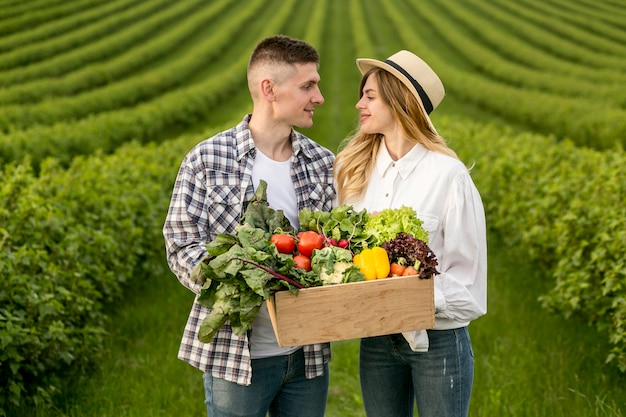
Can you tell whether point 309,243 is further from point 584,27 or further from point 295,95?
point 584,27

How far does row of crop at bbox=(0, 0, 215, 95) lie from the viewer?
866 inches

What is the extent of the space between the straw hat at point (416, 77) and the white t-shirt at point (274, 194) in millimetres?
580

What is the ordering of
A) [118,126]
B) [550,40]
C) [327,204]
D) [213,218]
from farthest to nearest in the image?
[550,40]
[118,126]
[327,204]
[213,218]

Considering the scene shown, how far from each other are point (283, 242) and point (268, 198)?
426 millimetres

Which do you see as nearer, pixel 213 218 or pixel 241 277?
pixel 241 277

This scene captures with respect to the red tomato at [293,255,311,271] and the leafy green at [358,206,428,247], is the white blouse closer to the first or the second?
the leafy green at [358,206,428,247]

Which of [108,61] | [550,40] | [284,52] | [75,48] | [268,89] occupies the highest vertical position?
[75,48]

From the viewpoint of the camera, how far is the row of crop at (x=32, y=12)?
2137 cm

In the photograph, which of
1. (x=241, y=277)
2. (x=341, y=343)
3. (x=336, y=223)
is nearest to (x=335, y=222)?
(x=336, y=223)

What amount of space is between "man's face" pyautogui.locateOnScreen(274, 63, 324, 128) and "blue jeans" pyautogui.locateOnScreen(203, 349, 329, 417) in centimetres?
97

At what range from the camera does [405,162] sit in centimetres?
301

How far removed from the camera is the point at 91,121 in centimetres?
1959

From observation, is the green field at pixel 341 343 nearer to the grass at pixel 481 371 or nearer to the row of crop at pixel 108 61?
the grass at pixel 481 371

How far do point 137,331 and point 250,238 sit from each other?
4006 millimetres
